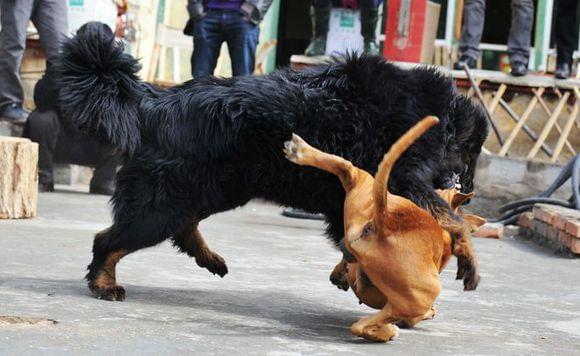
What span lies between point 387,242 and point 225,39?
5.72 m

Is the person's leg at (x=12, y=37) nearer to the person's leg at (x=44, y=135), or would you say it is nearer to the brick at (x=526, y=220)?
the person's leg at (x=44, y=135)

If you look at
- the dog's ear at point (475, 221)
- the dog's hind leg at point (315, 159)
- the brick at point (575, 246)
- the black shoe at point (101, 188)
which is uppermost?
the dog's hind leg at point (315, 159)

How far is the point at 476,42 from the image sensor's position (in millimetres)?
10898

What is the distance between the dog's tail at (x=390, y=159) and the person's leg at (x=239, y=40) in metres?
5.45

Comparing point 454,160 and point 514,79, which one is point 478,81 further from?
point 454,160

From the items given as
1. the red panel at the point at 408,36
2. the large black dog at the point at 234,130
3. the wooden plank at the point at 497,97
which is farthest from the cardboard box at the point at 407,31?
the large black dog at the point at 234,130

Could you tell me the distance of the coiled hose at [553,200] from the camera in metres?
8.69

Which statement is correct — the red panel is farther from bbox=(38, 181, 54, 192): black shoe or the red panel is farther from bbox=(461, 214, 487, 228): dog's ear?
bbox=(461, 214, 487, 228): dog's ear

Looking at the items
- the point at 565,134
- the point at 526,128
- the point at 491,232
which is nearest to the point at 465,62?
the point at 526,128

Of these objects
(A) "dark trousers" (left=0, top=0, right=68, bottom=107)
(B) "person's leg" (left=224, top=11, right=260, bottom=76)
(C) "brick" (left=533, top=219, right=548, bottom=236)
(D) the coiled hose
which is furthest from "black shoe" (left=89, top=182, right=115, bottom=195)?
(C) "brick" (left=533, top=219, right=548, bottom=236)

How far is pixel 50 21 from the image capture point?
31.0 ft

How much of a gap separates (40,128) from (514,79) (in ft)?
15.6

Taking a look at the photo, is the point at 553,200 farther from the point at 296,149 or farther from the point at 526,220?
the point at 296,149

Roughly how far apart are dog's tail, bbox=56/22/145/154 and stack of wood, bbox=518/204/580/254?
12.4 ft
